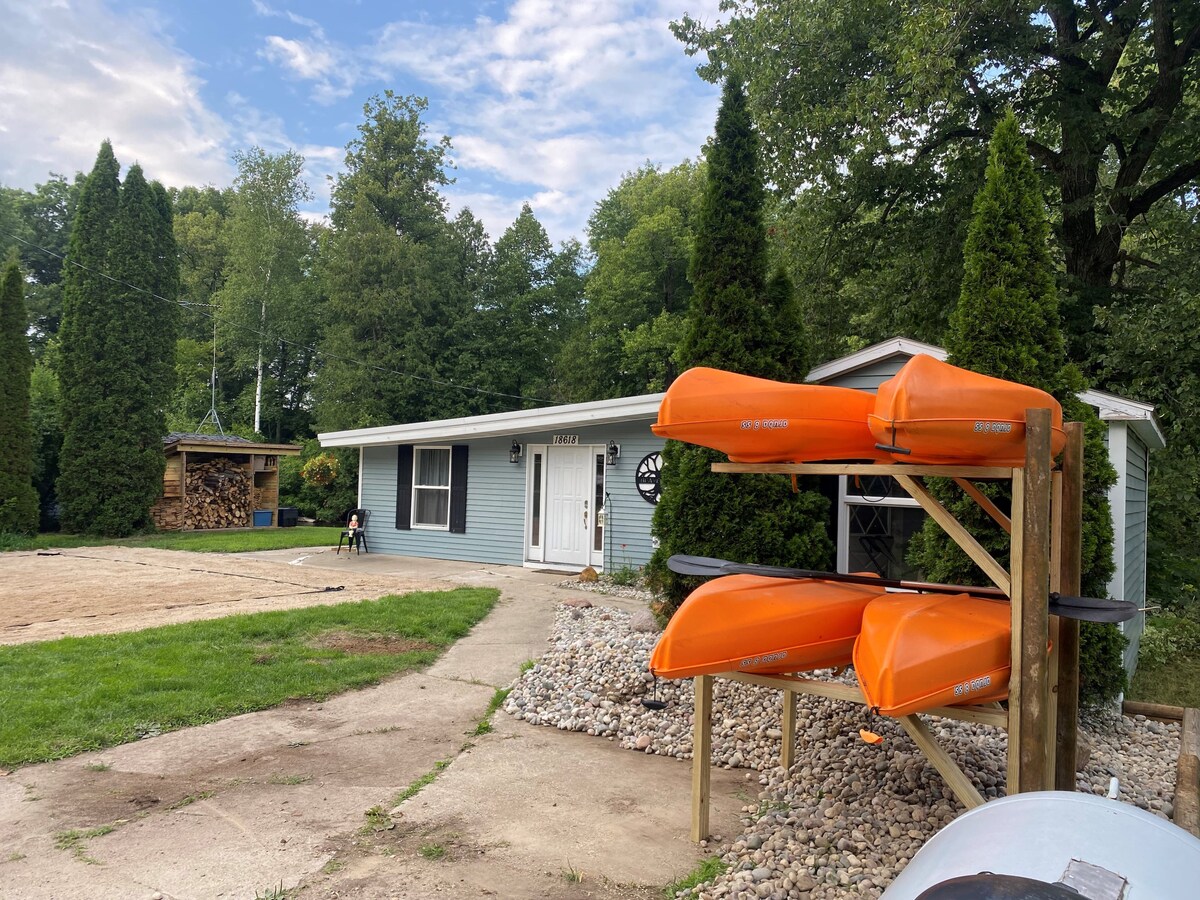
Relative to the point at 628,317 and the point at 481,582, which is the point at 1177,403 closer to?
the point at 481,582

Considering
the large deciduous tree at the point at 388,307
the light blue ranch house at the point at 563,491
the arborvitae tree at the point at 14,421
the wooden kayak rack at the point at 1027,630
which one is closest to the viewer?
the wooden kayak rack at the point at 1027,630

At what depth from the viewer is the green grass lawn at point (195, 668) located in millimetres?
4242

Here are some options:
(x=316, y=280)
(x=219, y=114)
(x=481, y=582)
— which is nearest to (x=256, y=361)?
(x=316, y=280)

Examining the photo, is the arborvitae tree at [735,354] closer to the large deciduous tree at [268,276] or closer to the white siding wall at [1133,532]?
the white siding wall at [1133,532]

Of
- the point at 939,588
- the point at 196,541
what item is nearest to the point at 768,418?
the point at 939,588

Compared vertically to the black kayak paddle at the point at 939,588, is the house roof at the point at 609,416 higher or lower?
higher

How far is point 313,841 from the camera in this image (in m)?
2.96

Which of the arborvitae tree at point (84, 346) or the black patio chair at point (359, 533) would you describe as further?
the arborvitae tree at point (84, 346)

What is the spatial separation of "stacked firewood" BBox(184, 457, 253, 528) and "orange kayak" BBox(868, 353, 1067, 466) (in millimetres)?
18939

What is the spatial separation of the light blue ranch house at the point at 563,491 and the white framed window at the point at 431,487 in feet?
0.07

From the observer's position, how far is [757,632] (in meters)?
2.96

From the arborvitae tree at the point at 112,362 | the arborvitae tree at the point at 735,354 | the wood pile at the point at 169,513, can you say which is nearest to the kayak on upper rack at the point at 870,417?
the arborvitae tree at the point at 735,354

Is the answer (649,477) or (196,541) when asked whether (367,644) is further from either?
(196,541)

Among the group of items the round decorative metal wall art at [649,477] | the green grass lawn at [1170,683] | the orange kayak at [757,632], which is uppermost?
the round decorative metal wall art at [649,477]
